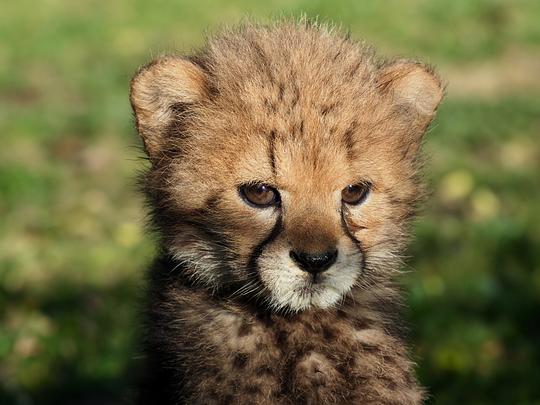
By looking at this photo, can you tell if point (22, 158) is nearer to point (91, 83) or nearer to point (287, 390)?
point (91, 83)

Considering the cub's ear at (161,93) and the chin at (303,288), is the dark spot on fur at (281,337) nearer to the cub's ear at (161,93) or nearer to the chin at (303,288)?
the chin at (303,288)

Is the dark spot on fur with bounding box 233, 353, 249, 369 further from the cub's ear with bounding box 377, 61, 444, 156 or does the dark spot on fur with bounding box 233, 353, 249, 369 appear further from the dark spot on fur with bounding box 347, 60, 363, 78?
the dark spot on fur with bounding box 347, 60, 363, 78

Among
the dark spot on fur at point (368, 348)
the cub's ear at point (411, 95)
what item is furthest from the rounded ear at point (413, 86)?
the dark spot on fur at point (368, 348)

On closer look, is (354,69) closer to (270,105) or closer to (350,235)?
(270,105)

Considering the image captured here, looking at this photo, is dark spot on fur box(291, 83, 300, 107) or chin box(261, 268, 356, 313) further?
dark spot on fur box(291, 83, 300, 107)

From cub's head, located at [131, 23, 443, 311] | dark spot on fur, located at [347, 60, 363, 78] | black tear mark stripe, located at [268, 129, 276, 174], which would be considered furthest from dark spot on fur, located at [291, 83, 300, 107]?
dark spot on fur, located at [347, 60, 363, 78]

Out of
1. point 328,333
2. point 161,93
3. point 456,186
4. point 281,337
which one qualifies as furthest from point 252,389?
point 456,186

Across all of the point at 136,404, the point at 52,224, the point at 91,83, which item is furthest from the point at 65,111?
the point at 136,404
